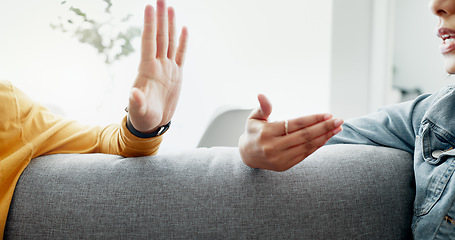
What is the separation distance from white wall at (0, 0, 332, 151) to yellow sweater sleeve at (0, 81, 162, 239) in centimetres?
101

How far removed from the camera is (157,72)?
2.62 feet

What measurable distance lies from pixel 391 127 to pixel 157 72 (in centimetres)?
57

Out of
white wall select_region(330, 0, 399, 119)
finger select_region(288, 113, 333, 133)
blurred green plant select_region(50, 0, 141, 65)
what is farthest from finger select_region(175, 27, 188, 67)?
white wall select_region(330, 0, 399, 119)

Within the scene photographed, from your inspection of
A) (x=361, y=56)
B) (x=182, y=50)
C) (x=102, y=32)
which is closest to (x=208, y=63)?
(x=102, y=32)

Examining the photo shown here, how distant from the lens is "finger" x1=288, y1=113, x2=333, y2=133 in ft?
2.10

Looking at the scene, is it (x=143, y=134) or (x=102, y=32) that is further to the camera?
(x=102, y=32)

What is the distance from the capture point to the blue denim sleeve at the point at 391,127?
2.77ft

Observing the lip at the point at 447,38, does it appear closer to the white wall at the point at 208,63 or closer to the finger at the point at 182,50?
the finger at the point at 182,50

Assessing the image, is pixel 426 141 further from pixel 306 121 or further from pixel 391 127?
pixel 306 121

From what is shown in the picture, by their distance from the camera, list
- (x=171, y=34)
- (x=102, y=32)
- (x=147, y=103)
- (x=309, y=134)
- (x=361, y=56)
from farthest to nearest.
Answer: (x=361, y=56), (x=102, y=32), (x=171, y=34), (x=147, y=103), (x=309, y=134)

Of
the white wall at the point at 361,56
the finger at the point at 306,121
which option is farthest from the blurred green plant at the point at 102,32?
the finger at the point at 306,121

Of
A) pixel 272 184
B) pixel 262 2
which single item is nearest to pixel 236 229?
pixel 272 184

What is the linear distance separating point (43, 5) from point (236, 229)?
176 cm

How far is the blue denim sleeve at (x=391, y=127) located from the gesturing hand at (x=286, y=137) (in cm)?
28
